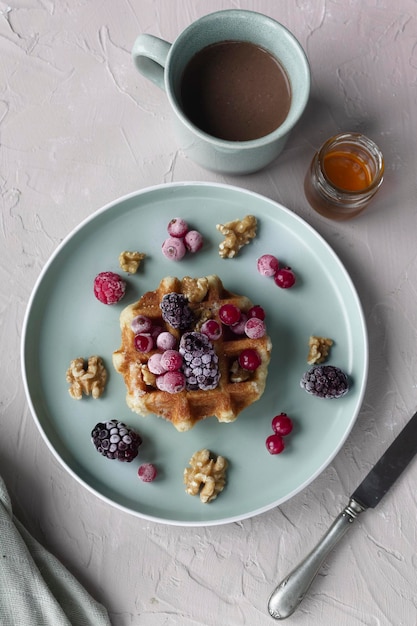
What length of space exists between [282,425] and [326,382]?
0.52 ft

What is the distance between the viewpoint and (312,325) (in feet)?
5.43

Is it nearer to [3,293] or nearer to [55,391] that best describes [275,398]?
[55,391]

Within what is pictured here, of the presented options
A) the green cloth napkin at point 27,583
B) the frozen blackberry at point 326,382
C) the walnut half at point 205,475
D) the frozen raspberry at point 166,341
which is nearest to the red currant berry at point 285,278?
the frozen blackberry at point 326,382

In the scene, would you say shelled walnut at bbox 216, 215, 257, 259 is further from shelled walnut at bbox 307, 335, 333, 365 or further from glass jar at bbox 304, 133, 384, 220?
shelled walnut at bbox 307, 335, 333, 365

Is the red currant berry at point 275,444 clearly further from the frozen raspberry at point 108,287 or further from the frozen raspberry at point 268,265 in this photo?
the frozen raspberry at point 108,287

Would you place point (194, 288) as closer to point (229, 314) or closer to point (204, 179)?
point (229, 314)

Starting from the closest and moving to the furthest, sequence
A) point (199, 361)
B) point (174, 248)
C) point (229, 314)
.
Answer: point (199, 361)
point (229, 314)
point (174, 248)

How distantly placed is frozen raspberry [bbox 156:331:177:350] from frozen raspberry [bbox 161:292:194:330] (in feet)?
0.09

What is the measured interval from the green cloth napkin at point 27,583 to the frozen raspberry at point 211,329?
68cm

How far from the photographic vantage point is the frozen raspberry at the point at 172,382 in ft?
4.63

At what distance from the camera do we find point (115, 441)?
1.54 m

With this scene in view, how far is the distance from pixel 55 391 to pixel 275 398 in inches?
22.8

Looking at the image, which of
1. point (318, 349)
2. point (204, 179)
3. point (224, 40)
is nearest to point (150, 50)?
point (224, 40)

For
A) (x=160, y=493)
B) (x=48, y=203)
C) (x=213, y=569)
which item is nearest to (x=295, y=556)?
(x=213, y=569)
